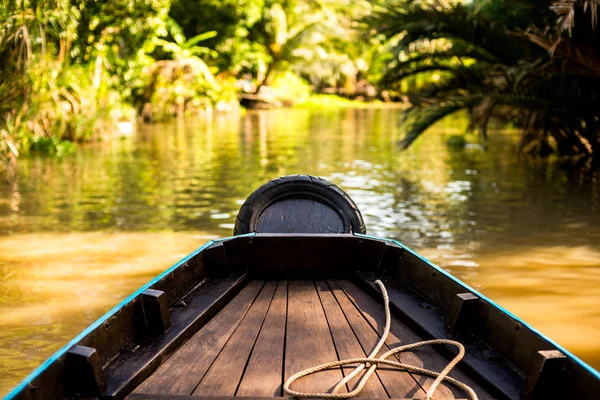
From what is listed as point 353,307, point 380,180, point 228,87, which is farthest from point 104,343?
point 228,87

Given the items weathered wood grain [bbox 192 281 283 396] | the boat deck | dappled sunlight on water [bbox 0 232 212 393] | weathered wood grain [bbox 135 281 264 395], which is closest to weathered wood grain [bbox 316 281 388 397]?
the boat deck

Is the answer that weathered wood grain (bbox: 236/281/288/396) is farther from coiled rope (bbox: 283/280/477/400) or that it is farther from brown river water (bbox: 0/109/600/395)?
brown river water (bbox: 0/109/600/395)

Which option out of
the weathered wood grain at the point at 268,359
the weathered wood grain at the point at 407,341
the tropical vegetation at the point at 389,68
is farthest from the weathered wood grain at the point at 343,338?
the tropical vegetation at the point at 389,68

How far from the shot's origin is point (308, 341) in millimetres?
3436

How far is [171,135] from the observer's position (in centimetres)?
2206

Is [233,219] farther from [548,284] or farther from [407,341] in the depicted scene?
[407,341]

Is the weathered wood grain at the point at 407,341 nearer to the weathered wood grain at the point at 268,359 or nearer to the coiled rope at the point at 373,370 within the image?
the coiled rope at the point at 373,370

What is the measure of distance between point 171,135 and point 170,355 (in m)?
19.4

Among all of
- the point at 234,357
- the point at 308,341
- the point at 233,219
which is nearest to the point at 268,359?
the point at 234,357

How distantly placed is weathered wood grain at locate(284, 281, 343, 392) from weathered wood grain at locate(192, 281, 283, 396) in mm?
185

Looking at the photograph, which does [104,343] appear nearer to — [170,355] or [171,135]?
[170,355]

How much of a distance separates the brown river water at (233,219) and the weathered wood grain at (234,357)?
151 centimetres

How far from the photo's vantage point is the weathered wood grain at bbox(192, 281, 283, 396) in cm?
280

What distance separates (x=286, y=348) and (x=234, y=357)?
285 mm
